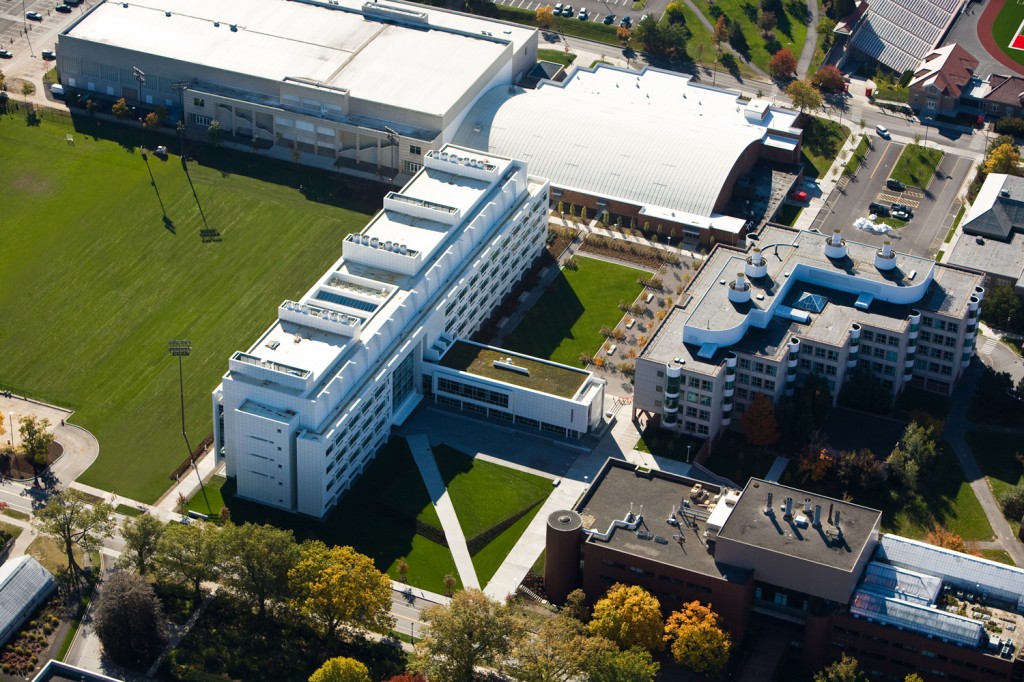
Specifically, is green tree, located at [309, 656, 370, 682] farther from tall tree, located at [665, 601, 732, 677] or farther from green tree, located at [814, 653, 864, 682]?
green tree, located at [814, 653, 864, 682]

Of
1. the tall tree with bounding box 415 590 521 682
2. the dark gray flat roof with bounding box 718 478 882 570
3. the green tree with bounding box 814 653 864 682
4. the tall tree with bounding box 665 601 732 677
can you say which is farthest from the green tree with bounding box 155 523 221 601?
the green tree with bounding box 814 653 864 682

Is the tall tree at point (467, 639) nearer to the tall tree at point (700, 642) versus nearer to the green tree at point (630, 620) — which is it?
the green tree at point (630, 620)

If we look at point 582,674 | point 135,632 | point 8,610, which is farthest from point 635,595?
point 8,610

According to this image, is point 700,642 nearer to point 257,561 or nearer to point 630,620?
point 630,620

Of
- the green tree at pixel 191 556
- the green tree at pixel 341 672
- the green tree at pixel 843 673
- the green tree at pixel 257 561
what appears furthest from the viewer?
the green tree at pixel 191 556

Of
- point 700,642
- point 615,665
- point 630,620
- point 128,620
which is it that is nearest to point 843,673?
point 700,642

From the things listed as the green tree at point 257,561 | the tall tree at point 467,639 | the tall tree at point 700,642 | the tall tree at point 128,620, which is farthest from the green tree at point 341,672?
the tall tree at point 700,642

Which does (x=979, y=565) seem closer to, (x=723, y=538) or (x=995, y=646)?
(x=995, y=646)
